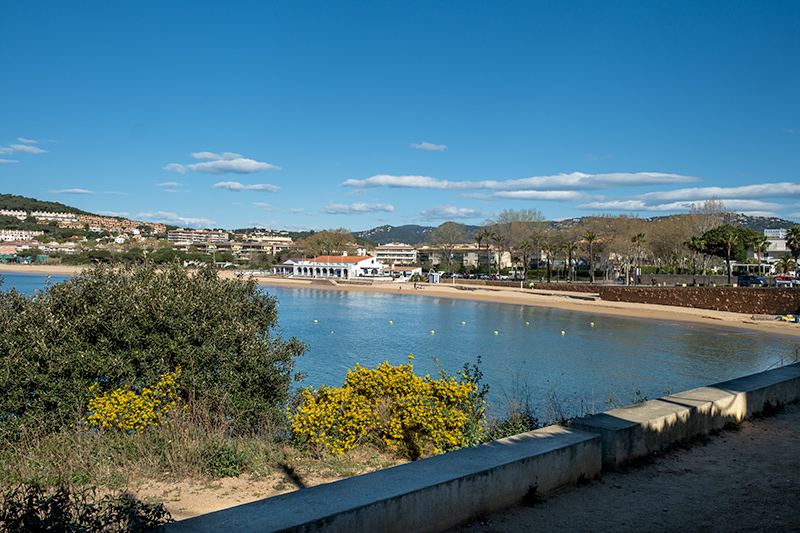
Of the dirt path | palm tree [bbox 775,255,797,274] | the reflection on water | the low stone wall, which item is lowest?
the reflection on water

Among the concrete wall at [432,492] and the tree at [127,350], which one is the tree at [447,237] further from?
the concrete wall at [432,492]

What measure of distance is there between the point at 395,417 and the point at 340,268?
108749 millimetres

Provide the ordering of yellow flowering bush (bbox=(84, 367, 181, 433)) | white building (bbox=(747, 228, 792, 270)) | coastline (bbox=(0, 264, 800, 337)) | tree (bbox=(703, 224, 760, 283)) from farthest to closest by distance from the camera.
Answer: white building (bbox=(747, 228, 792, 270)) → tree (bbox=(703, 224, 760, 283)) → coastline (bbox=(0, 264, 800, 337)) → yellow flowering bush (bbox=(84, 367, 181, 433))

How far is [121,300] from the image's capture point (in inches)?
404

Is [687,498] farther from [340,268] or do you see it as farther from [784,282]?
[340,268]

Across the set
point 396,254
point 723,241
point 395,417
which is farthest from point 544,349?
point 396,254

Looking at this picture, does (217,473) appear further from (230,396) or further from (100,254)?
(100,254)

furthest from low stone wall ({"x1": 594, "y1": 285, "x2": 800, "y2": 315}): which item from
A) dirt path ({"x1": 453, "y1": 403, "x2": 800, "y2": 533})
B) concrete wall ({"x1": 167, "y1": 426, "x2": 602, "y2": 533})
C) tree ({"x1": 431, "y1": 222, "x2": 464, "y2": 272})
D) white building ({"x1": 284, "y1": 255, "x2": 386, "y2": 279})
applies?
tree ({"x1": 431, "y1": 222, "x2": 464, "y2": 272})

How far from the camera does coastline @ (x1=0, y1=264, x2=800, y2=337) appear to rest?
44.8 meters

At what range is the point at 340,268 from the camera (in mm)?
115625

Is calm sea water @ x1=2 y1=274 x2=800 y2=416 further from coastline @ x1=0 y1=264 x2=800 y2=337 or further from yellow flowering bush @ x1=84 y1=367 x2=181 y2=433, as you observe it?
yellow flowering bush @ x1=84 y1=367 x2=181 y2=433

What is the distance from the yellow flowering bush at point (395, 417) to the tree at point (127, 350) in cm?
226

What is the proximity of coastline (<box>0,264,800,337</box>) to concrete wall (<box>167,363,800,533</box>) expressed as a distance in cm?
2461

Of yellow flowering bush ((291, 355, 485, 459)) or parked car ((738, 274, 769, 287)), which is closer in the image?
yellow flowering bush ((291, 355, 485, 459))
